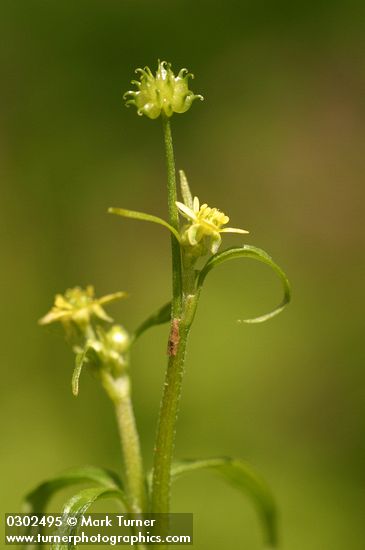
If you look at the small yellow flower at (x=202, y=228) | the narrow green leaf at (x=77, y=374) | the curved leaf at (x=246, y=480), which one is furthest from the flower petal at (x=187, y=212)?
the curved leaf at (x=246, y=480)

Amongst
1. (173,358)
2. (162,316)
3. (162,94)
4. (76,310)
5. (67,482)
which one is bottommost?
(67,482)

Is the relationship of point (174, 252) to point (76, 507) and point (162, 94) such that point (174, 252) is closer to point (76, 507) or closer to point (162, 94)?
point (162, 94)

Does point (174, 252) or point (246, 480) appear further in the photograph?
point (246, 480)

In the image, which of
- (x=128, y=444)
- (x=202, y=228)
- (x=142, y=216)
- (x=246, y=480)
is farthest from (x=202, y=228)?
(x=246, y=480)

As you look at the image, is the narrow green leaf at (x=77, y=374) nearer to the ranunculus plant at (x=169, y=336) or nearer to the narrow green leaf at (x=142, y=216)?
the ranunculus plant at (x=169, y=336)

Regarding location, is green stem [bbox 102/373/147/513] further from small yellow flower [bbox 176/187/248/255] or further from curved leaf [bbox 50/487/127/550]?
small yellow flower [bbox 176/187/248/255]

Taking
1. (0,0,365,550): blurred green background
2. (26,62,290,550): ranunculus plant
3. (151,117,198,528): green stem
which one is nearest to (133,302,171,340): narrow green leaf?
(26,62,290,550): ranunculus plant

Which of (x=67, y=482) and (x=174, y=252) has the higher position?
(x=174, y=252)

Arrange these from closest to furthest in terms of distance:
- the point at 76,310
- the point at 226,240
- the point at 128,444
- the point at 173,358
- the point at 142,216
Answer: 1. the point at 142,216
2. the point at 173,358
3. the point at 128,444
4. the point at 76,310
5. the point at 226,240
